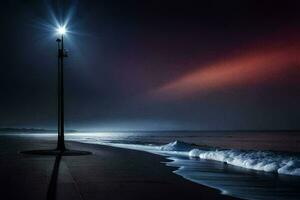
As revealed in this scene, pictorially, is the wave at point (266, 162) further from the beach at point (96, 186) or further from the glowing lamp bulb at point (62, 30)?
the glowing lamp bulb at point (62, 30)

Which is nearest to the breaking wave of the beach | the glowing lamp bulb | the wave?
the wave

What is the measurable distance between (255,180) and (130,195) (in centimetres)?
638

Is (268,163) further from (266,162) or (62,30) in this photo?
(62,30)

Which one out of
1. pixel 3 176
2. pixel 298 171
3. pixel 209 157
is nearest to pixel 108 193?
pixel 3 176

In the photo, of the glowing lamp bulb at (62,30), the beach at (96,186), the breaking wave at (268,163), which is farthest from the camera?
the glowing lamp bulb at (62,30)

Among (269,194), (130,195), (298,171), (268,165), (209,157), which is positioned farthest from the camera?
(209,157)

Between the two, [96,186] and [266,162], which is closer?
[96,186]

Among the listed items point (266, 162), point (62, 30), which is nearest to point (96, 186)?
point (266, 162)

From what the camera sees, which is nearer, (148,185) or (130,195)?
(130,195)

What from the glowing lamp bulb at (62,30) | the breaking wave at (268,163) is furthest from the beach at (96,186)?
the glowing lamp bulb at (62,30)

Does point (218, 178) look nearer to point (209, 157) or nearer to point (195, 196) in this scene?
point (195, 196)

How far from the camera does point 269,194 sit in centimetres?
1240

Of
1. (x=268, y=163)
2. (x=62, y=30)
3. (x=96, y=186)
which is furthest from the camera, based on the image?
(x=62, y=30)

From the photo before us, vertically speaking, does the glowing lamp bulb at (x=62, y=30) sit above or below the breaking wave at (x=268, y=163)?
above
